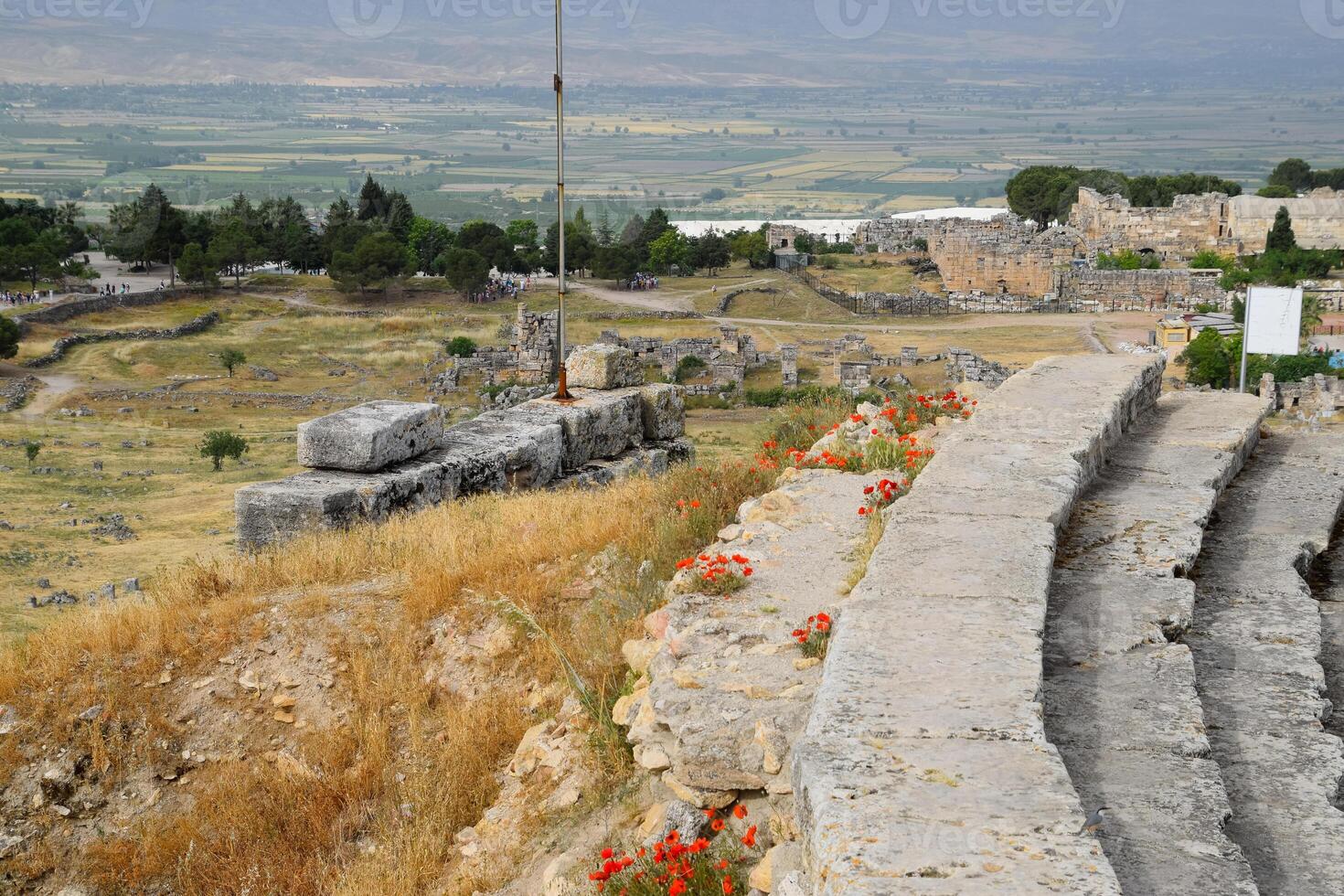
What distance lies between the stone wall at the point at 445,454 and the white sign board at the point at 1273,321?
4169 millimetres

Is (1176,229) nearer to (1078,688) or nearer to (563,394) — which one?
(563,394)

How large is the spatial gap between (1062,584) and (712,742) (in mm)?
1828

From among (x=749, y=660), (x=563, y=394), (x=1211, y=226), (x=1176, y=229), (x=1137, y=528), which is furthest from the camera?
(x=1176, y=229)

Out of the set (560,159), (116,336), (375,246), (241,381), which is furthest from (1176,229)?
(560,159)

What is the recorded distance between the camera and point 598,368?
11133 millimetres

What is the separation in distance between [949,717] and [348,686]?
3244 millimetres

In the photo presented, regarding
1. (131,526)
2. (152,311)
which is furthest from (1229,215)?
(131,526)

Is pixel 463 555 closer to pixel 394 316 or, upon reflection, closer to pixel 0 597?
pixel 0 597

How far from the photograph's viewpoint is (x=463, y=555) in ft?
23.1

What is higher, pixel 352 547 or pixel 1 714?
pixel 352 547

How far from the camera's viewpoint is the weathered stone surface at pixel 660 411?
11180 millimetres

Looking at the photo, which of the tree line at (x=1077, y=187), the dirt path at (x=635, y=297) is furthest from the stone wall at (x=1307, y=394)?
the tree line at (x=1077, y=187)

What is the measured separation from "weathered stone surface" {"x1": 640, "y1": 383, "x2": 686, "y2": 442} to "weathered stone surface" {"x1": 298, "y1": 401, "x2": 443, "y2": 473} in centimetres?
251

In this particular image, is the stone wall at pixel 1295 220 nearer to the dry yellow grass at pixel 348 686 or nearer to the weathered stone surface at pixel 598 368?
the weathered stone surface at pixel 598 368
